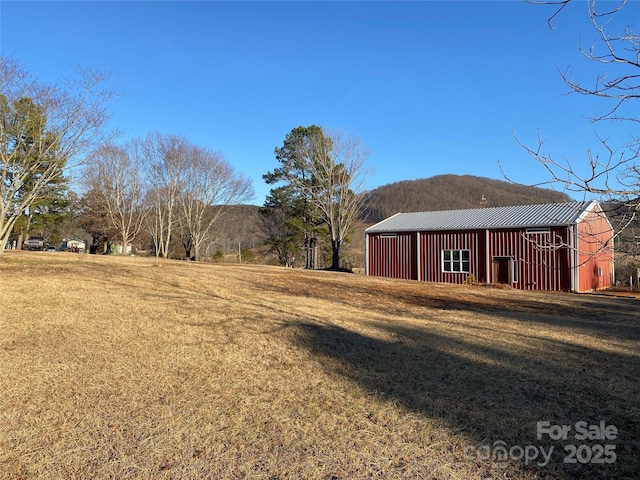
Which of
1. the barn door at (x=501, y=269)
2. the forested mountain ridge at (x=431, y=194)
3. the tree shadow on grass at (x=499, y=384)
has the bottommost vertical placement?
the tree shadow on grass at (x=499, y=384)

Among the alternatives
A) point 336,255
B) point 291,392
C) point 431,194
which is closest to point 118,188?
point 336,255

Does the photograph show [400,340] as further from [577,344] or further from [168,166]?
[168,166]

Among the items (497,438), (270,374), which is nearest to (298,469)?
(497,438)

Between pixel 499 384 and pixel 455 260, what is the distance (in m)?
19.4

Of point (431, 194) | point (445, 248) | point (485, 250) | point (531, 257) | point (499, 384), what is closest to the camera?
point (499, 384)

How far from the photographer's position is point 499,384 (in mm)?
4555

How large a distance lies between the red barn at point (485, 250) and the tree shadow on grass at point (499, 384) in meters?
14.4

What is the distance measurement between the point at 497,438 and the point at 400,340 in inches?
123

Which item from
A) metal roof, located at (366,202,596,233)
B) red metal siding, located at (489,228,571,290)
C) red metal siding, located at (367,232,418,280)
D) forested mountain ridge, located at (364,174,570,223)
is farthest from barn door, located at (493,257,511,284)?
forested mountain ridge, located at (364,174,570,223)

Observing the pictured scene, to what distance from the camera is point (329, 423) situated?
11.7 ft

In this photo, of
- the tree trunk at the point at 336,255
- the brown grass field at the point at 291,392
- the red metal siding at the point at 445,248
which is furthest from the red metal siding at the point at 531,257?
the brown grass field at the point at 291,392

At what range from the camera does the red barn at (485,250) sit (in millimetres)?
19797

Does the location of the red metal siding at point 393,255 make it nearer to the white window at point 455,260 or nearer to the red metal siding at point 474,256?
the red metal siding at point 474,256

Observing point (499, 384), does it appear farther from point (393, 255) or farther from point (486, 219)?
point (393, 255)
